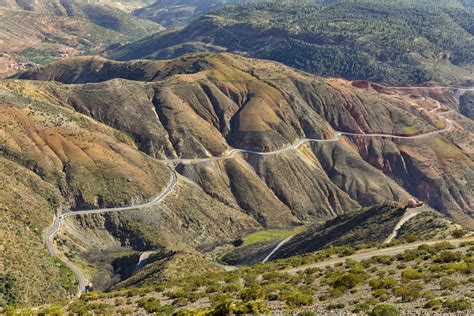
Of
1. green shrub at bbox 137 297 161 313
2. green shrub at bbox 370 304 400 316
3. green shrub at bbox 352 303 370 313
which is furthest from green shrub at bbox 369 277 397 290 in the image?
green shrub at bbox 137 297 161 313

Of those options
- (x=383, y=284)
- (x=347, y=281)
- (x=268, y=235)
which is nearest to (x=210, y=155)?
(x=268, y=235)

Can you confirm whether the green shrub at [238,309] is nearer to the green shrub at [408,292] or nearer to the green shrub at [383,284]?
the green shrub at [408,292]

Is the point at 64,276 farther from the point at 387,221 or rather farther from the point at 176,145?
the point at 176,145

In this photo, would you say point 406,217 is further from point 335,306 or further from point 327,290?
point 335,306

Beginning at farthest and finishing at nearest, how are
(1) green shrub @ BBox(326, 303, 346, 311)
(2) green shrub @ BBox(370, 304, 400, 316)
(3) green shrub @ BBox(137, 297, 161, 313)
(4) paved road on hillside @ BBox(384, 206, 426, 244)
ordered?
(4) paved road on hillside @ BBox(384, 206, 426, 244) < (3) green shrub @ BBox(137, 297, 161, 313) < (1) green shrub @ BBox(326, 303, 346, 311) < (2) green shrub @ BBox(370, 304, 400, 316)

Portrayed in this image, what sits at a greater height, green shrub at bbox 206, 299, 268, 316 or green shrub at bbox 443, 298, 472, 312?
green shrub at bbox 443, 298, 472, 312

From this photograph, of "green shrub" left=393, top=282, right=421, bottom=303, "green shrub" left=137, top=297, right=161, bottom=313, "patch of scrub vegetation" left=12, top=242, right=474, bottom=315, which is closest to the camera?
"patch of scrub vegetation" left=12, top=242, right=474, bottom=315

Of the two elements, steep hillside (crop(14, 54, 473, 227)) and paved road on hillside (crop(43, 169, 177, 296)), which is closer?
paved road on hillside (crop(43, 169, 177, 296))

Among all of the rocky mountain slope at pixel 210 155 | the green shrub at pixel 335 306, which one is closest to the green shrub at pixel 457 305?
the green shrub at pixel 335 306

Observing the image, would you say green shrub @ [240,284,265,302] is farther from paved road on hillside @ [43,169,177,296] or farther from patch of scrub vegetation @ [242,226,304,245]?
patch of scrub vegetation @ [242,226,304,245]
